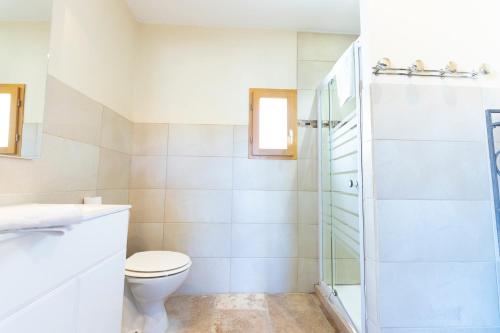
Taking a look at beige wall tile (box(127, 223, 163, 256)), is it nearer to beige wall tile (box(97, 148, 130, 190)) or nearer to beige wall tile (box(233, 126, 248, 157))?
beige wall tile (box(97, 148, 130, 190))

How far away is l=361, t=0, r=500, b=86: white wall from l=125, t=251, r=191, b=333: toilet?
1.56m

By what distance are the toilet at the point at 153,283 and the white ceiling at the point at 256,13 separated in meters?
1.88

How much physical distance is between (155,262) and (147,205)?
2.01 feet

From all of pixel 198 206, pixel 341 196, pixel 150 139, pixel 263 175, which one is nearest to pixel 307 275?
pixel 341 196

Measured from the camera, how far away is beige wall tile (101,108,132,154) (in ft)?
5.16

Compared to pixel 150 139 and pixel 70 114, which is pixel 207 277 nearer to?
pixel 150 139

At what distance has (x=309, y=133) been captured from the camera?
2020 mm

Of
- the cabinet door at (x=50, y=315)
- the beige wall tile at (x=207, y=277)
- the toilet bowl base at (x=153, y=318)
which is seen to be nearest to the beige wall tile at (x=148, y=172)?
the beige wall tile at (x=207, y=277)

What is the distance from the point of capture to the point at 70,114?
1255 mm

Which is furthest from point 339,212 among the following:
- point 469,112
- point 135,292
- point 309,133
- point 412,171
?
point 135,292

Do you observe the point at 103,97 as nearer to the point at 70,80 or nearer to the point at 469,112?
the point at 70,80

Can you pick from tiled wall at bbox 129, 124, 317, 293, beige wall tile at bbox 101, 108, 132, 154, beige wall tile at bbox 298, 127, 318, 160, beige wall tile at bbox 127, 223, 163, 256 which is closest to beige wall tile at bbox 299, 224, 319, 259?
tiled wall at bbox 129, 124, 317, 293

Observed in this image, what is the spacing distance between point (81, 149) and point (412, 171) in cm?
178

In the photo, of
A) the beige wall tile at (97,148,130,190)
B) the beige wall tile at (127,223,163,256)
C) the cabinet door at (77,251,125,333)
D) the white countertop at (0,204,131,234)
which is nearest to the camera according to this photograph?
the white countertop at (0,204,131,234)
